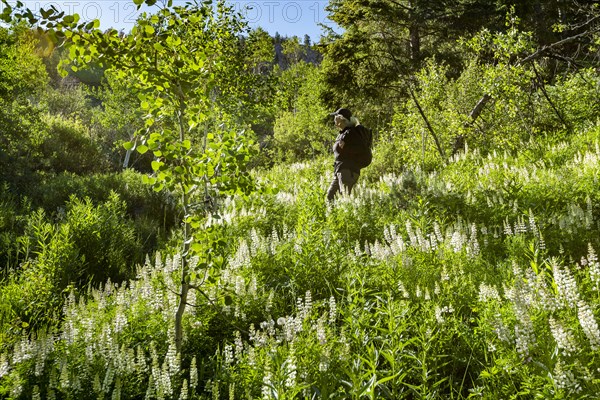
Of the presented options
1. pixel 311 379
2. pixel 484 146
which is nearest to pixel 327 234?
pixel 311 379

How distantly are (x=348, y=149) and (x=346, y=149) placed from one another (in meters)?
0.04

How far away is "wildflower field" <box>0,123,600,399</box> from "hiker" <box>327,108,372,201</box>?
105 inches

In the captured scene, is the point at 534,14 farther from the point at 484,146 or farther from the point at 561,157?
the point at 561,157

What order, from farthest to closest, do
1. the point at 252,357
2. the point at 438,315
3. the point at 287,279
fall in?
the point at 287,279 < the point at 438,315 < the point at 252,357

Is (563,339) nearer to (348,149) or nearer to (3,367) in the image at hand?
(3,367)

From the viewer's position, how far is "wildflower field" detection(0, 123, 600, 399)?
2588mm

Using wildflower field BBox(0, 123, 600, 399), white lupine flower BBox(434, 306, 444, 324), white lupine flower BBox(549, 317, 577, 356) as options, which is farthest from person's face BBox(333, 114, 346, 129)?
white lupine flower BBox(549, 317, 577, 356)

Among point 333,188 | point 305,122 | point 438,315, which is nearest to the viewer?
point 438,315

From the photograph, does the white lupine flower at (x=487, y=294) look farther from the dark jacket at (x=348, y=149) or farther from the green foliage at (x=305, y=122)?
the green foliage at (x=305, y=122)

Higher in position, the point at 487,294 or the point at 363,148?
the point at 363,148

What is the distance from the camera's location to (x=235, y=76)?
13.0 m

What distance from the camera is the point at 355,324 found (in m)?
3.01

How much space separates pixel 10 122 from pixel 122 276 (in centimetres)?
1068

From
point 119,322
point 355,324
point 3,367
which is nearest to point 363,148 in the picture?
point 355,324
